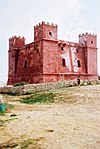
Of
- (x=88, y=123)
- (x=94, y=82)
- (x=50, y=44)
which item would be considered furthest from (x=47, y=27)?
(x=88, y=123)

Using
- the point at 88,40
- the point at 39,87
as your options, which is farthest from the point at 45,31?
the point at 39,87

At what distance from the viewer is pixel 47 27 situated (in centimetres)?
3525

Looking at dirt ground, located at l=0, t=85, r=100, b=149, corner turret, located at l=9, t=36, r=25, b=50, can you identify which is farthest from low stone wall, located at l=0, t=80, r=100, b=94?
dirt ground, located at l=0, t=85, r=100, b=149

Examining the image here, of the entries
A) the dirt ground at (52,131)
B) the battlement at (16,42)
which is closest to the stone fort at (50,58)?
the battlement at (16,42)

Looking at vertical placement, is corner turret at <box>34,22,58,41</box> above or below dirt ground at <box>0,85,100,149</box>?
above

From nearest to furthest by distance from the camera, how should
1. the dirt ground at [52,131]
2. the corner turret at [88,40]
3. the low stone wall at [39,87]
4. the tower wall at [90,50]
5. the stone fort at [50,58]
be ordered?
the dirt ground at [52,131] → the low stone wall at [39,87] → the stone fort at [50,58] → the tower wall at [90,50] → the corner turret at [88,40]

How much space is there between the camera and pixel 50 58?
3488 centimetres

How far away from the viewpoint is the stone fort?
34.6 metres

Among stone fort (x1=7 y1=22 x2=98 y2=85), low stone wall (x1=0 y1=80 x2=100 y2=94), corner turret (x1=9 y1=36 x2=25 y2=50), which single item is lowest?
low stone wall (x1=0 y1=80 x2=100 y2=94)

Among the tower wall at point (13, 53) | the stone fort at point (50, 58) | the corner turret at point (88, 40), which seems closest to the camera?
the stone fort at point (50, 58)

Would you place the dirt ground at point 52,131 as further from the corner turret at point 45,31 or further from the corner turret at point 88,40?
the corner turret at point 88,40

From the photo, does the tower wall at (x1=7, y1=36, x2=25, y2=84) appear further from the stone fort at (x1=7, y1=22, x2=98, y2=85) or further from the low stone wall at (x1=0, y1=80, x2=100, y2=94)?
the low stone wall at (x1=0, y1=80, x2=100, y2=94)

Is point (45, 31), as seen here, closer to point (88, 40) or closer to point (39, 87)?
point (88, 40)

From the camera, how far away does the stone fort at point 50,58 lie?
3456 cm
